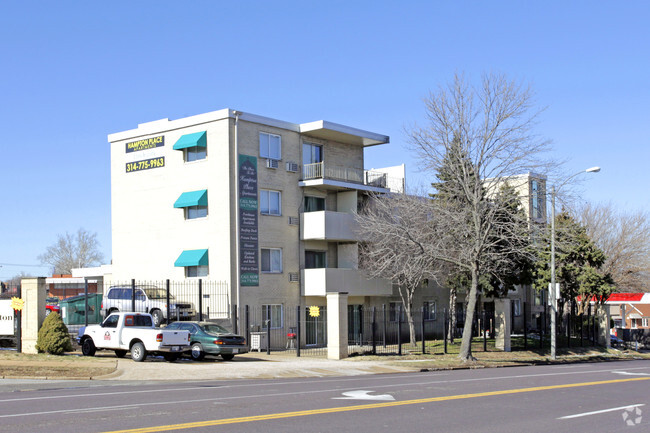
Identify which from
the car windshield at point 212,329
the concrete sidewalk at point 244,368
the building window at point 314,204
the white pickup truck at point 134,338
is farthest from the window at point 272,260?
the white pickup truck at point 134,338

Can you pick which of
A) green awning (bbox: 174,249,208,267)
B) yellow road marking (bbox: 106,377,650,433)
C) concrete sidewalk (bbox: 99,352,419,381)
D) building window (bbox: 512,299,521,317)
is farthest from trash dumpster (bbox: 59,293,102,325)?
building window (bbox: 512,299,521,317)

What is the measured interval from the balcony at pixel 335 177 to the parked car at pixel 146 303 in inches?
380

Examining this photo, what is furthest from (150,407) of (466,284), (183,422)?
(466,284)

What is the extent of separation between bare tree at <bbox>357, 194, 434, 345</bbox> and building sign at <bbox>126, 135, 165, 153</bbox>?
11.3 metres

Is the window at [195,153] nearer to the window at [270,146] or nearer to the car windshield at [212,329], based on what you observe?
the window at [270,146]

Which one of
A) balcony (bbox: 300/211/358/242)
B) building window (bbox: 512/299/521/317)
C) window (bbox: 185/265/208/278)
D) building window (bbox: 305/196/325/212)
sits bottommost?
building window (bbox: 512/299/521/317)

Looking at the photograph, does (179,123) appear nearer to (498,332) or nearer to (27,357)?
(27,357)

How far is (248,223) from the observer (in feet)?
118

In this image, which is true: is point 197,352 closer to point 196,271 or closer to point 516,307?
point 196,271

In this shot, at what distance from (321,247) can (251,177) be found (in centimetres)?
639

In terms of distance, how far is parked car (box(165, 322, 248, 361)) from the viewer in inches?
1063

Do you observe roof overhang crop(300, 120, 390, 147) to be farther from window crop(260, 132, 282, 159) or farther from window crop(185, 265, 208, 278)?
window crop(185, 265, 208, 278)

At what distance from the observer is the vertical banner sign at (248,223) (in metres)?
35.7

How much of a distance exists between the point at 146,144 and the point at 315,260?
11.2 metres
